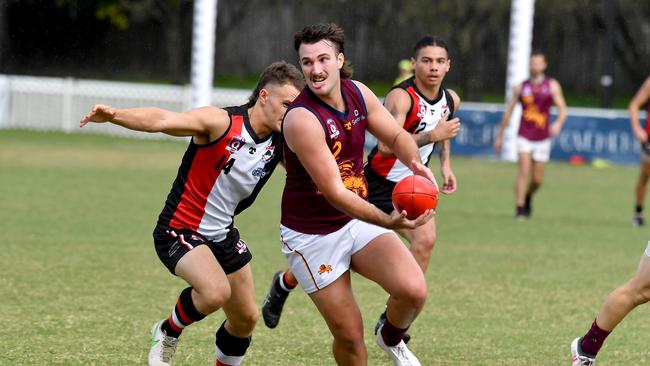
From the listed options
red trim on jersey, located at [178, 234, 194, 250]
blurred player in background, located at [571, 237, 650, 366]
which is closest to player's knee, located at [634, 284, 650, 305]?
blurred player in background, located at [571, 237, 650, 366]

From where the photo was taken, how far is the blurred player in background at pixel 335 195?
5.70 metres

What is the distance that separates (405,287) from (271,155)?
1.09 meters

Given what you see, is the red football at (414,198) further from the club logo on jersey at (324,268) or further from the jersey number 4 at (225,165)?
the jersey number 4 at (225,165)

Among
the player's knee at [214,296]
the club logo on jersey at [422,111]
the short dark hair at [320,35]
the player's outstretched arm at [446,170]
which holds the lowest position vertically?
the player's knee at [214,296]

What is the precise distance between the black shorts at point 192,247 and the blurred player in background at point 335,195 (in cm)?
55

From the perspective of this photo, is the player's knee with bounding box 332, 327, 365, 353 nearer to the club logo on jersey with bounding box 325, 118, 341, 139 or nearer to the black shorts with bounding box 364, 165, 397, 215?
the club logo on jersey with bounding box 325, 118, 341, 139

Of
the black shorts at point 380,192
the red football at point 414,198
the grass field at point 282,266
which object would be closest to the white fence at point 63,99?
the grass field at point 282,266

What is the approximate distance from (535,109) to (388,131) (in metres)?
10.00

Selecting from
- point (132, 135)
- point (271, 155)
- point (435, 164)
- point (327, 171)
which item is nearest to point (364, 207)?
point (327, 171)

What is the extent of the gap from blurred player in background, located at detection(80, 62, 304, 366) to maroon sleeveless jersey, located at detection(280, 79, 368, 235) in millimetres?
365

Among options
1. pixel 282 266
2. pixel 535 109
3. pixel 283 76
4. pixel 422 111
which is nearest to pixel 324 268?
pixel 283 76

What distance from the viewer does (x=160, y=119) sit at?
20.3 ft

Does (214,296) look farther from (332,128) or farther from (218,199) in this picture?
(332,128)

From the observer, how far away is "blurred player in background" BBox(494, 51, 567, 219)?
15.3m
